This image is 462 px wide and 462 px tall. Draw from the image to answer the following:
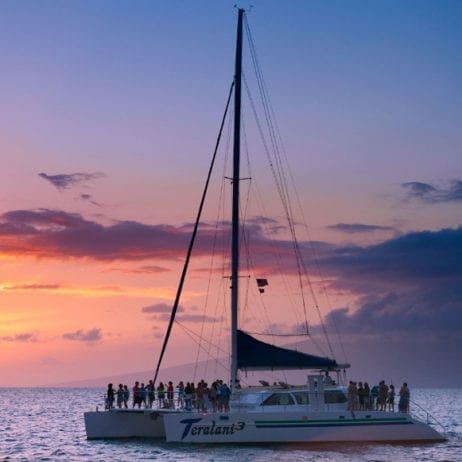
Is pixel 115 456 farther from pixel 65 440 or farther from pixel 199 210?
pixel 65 440

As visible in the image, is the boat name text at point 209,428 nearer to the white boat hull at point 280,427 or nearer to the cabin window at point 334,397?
the white boat hull at point 280,427

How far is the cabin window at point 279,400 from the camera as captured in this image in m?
39.3

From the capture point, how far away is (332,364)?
4072 centimetres

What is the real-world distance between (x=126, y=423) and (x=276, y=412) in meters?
7.84

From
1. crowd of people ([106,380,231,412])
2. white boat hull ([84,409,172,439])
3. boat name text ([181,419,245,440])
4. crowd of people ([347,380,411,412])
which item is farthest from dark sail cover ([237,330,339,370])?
white boat hull ([84,409,172,439])

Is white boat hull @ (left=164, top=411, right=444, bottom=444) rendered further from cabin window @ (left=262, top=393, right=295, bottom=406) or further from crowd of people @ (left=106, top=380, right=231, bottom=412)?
crowd of people @ (left=106, top=380, right=231, bottom=412)

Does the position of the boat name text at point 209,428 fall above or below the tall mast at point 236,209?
below

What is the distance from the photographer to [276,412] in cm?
3897

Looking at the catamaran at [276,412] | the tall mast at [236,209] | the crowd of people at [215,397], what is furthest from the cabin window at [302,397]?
the tall mast at [236,209]

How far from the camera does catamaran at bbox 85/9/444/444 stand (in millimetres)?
39000

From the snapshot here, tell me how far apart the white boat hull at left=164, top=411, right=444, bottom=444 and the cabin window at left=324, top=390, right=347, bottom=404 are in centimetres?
59

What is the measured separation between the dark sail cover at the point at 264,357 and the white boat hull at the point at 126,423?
5.55 meters

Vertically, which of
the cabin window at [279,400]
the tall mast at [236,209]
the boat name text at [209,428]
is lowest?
the boat name text at [209,428]

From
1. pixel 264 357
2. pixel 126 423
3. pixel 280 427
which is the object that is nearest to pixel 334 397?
pixel 280 427
